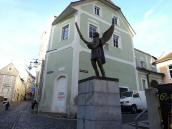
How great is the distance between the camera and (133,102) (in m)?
15.5

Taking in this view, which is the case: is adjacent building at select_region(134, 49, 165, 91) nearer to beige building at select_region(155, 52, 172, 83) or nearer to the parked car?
beige building at select_region(155, 52, 172, 83)

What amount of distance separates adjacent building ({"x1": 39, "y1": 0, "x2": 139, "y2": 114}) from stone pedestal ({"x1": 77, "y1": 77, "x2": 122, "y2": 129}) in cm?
780

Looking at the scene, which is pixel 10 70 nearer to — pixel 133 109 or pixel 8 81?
pixel 8 81

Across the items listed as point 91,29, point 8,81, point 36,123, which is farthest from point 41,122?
point 8,81

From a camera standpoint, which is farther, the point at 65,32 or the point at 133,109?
the point at 65,32

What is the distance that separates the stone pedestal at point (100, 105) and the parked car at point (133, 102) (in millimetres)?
8494

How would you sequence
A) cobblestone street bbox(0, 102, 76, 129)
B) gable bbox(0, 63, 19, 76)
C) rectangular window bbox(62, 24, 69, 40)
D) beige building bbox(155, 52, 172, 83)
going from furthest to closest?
gable bbox(0, 63, 19, 76) → beige building bbox(155, 52, 172, 83) → rectangular window bbox(62, 24, 69, 40) → cobblestone street bbox(0, 102, 76, 129)

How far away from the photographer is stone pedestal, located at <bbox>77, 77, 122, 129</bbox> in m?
6.86

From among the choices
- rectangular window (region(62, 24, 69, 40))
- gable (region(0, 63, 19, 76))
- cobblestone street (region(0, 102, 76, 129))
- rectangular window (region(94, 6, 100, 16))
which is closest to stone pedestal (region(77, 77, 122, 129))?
cobblestone street (region(0, 102, 76, 129))

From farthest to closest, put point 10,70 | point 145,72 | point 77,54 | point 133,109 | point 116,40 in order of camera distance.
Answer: point 10,70 → point 145,72 → point 116,40 → point 77,54 → point 133,109

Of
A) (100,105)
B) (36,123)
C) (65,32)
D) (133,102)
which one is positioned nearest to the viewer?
(100,105)

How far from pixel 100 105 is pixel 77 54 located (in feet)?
32.1

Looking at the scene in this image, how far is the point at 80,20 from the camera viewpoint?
1805cm

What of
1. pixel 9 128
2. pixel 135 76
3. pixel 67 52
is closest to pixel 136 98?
pixel 135 76
